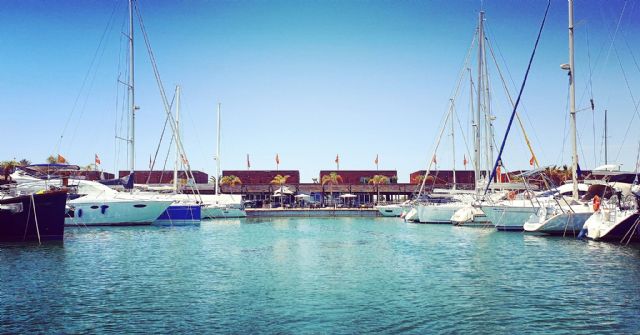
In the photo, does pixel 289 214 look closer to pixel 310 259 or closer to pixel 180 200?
pixel 180 200

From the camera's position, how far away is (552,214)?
1506 inches

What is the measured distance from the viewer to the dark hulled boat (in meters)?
31.7

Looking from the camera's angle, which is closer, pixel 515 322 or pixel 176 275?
pixel 515 322

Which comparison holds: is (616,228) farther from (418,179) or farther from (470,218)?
(418,179)

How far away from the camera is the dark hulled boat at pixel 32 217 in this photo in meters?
31.7

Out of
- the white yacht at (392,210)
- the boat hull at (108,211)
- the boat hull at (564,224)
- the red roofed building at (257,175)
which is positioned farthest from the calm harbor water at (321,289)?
the red roofed building at (257,175)

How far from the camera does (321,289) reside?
62.4 feet

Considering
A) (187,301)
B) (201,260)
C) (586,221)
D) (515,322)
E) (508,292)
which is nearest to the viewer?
(515,322)

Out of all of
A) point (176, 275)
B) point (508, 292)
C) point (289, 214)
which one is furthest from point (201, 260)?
point (289, 214)

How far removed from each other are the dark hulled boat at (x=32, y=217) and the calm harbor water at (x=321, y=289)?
1.72 m

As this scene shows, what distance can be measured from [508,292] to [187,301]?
33.2ft

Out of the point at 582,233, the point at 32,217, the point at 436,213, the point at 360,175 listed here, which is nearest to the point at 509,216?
the point at 582,233

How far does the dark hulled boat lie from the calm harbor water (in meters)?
1.72

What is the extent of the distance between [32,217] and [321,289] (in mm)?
21308
